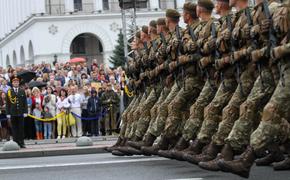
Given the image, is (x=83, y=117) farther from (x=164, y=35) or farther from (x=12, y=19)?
(x=12, y=19)

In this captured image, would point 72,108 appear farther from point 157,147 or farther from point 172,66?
point 172,66

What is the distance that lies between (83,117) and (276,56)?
45.8 feet

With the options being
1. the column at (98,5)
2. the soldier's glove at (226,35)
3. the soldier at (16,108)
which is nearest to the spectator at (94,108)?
the soldier at (16,108)

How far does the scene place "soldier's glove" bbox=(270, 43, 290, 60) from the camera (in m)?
7.85

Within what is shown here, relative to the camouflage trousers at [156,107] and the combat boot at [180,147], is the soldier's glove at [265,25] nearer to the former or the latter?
the combat boot at [180,147]

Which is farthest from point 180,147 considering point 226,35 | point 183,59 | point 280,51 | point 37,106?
point 37,106

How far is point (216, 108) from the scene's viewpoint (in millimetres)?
9438

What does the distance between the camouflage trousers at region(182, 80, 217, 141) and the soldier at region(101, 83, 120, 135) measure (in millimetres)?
11248

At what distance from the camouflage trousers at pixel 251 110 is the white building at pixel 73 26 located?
46.9 metres

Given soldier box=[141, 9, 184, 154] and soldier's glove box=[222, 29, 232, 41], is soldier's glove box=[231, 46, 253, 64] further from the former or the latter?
soldier box=[141, 9, 184, 154]

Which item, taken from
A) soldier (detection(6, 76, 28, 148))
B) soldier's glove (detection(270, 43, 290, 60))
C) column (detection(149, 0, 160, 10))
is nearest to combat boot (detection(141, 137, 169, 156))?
soldier's glove (detection(270, 43, 290, 60))

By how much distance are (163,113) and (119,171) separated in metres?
1.09

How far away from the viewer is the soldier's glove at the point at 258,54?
8383 mm

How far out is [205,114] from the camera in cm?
960
